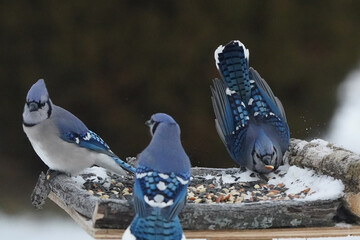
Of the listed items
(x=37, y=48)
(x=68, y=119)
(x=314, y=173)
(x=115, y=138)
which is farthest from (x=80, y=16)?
(x=314, y=173)

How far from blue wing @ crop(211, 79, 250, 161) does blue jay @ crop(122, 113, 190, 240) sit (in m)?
0.59

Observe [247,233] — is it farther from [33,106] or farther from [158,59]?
[158,59]

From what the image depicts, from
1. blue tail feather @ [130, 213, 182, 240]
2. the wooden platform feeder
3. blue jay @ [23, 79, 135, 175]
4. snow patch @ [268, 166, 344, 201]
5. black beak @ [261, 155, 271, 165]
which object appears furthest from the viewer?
black beak @ [261, 155, 271, 165]

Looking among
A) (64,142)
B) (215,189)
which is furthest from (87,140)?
(215,189)

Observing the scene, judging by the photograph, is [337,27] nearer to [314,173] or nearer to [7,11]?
[314,173]

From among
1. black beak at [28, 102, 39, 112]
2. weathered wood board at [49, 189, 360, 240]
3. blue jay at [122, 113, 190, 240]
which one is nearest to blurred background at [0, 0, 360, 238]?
black beak at [28, 102, 39, 112]

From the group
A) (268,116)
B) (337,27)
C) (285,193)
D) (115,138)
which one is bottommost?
(115,138)

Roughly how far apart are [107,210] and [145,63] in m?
1.24

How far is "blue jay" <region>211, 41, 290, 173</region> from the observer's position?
204 centimetres

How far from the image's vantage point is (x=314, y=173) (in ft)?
6.50

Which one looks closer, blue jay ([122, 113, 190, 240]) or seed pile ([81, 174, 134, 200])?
blue jay ([122, 113, 190, 240])

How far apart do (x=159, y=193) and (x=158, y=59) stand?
132 cm

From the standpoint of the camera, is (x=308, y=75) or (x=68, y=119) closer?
(x=68, y=119)

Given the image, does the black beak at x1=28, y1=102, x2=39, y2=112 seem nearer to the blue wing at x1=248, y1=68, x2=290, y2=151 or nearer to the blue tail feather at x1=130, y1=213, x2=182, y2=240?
the blue tail feather at x1=130, y1=213, x2=182, y2=240
